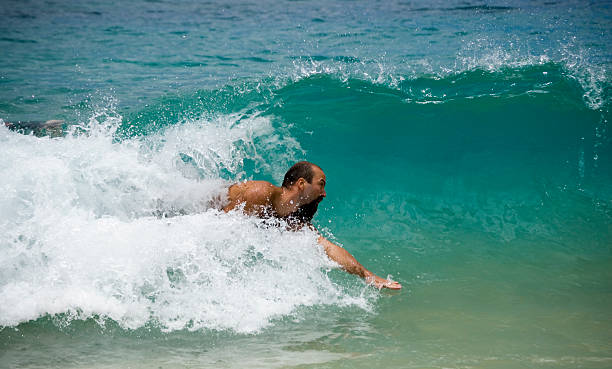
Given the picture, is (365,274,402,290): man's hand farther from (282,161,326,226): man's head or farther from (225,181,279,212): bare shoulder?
(225,181,279,212): bare shoulder

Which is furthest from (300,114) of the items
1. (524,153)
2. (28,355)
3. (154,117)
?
(28,355)

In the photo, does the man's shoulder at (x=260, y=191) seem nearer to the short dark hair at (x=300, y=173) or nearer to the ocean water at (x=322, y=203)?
the short dark hair at (x=300, y=173)

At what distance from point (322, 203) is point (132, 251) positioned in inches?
119

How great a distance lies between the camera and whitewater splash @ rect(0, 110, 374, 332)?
3.54 meters

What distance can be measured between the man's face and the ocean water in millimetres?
312

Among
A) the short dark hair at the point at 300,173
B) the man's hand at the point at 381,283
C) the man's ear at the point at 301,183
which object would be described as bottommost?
the man's hand at the point at 381,283


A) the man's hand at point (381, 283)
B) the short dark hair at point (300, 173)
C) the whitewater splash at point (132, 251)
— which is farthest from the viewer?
the short dark hair at point (300, 173)

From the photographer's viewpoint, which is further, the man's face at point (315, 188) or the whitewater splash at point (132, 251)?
the man's face at point (315, 188)

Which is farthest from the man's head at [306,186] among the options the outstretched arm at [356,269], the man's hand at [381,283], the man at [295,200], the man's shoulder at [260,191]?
the man's hand at [381,283]

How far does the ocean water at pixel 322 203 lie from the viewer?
340cm

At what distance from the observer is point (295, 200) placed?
4.19 m

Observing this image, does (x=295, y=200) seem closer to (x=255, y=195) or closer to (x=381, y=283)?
(x=255, y=195)

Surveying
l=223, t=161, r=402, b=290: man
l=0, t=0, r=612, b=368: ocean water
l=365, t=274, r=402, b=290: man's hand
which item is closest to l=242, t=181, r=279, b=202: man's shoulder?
l=223, t=161, r=402, b=290: man

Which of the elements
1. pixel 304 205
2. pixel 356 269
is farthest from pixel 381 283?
pixel 304 205
